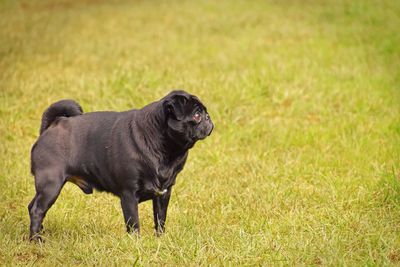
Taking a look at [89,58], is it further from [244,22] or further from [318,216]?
[318,216]

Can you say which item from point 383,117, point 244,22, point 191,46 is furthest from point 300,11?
point 383,117

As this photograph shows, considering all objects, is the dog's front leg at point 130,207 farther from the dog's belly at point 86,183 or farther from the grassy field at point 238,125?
the dog's belly at point 86,183

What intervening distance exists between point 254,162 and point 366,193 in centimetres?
171

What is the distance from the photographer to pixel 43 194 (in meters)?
5.87

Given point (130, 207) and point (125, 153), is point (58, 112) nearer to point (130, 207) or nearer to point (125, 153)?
point (125, 153)

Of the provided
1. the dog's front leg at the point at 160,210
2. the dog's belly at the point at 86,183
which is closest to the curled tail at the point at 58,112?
the dog's belly at the point at 86,183

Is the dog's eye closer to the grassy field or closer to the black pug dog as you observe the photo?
the black pug dog

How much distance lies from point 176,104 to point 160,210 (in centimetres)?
94

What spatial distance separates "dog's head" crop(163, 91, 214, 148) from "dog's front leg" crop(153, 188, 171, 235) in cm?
53

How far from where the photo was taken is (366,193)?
676cm

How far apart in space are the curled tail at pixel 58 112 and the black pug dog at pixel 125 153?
0.13 metres

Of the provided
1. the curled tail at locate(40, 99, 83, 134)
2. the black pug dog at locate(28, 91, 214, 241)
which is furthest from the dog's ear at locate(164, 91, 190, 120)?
the curled tail at locate(40, 99, 83, 134)

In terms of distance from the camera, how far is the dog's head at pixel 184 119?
5691 mm

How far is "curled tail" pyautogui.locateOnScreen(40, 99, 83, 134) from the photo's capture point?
245 inches
